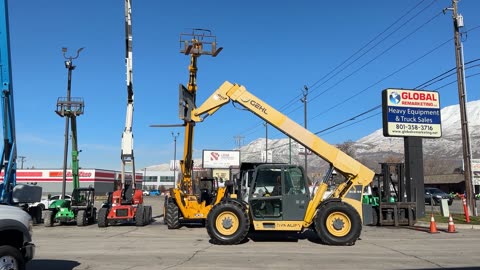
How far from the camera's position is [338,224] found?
13.8m

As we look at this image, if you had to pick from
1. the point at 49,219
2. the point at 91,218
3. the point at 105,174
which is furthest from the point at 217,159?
the point at 49,219

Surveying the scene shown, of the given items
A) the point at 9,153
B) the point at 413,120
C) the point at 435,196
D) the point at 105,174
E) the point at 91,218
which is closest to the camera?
the point at 9,153

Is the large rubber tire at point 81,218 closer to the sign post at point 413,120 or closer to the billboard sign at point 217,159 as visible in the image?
the sign post at point 413,120

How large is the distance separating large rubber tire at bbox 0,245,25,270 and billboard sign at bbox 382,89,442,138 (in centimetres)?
2023

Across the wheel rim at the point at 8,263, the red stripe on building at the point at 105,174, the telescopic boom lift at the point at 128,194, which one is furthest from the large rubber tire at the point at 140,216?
the red stripe on building at the point at 105,174

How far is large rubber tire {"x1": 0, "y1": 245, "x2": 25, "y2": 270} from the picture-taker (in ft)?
23.4

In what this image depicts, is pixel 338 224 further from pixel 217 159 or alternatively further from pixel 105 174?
pixel 105 174

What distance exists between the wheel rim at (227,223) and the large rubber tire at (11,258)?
22.8ft

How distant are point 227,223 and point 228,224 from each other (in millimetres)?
43

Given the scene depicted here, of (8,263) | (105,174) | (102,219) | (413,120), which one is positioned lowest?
(102,219)

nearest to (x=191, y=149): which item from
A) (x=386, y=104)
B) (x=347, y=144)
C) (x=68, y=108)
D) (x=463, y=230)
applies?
(x=386, y=104)

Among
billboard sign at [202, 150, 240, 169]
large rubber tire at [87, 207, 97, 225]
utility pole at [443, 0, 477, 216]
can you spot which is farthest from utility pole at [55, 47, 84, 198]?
billboard sign at [202, 150, 240, 169]

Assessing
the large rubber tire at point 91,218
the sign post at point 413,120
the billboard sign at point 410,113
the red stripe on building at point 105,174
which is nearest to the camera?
the sign post at point 413,120

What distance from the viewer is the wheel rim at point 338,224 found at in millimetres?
13703
